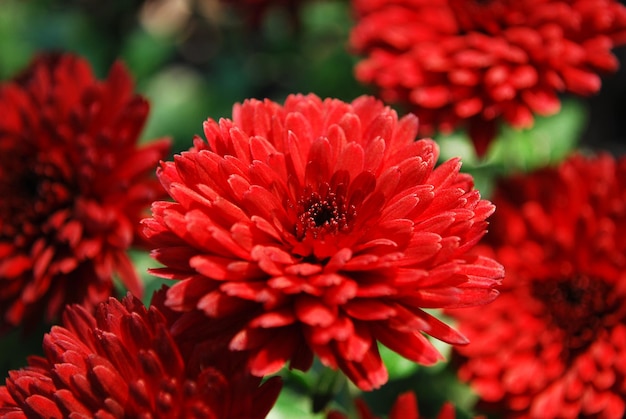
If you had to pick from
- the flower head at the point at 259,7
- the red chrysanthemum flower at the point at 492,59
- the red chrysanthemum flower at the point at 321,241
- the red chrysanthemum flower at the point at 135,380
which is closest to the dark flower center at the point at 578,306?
the red chrysanthemum flower at the point at 492,59

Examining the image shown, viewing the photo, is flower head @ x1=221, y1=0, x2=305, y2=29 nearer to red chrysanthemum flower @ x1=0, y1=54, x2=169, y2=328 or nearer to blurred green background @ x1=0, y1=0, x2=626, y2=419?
blurred green background @ x1=0, y1=0, x2=626, y2=419

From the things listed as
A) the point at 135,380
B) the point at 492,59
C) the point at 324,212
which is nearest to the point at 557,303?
the point at 492,59

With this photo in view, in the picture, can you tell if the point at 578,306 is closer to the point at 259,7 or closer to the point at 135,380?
the point at 135,380

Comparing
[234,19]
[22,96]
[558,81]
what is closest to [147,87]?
[234,19]

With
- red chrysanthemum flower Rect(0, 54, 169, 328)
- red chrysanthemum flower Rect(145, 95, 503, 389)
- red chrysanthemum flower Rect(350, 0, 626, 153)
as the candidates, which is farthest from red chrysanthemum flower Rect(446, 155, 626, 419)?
red chrysanthemum flower Rect(0, 54, 169, 328)

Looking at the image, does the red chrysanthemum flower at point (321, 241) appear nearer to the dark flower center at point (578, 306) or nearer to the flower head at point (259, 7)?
the dark flower center at point (578, 306)

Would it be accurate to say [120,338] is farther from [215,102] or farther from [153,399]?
[215,102]

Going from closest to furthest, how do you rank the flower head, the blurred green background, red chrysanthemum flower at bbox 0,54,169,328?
red chrysanthemum flower at bbox 0,54,169,328
the blurred green background
the flower head
